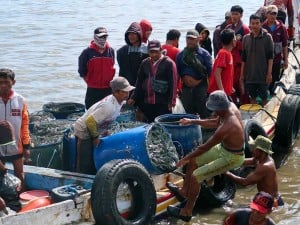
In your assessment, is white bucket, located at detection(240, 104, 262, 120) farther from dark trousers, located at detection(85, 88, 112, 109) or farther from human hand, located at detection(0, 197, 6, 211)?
human hand, located at detection(0, 197, 6, 211)

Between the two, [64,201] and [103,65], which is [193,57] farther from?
[64,201]

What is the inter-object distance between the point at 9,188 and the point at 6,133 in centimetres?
62

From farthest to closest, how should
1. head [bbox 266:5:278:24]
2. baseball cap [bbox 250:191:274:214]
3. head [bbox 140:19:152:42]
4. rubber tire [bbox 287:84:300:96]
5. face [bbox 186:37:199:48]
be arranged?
1. rubber tire [bbox 287:84:300:96]
2. head [bbox 266:5:278:24]
3. head [bbox 140:19:152:42]
4. face [bbox 186:37:199:48]
5. baseball cap [bbox 250:191:274:214]

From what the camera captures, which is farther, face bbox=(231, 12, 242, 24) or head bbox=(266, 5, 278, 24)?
head bbox=(266, 5, 278, 24)

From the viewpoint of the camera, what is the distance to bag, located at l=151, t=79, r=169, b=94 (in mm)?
9625

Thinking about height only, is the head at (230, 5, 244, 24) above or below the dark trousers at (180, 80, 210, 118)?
above

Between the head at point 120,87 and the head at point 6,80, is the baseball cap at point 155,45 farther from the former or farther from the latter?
the head at point 6,80

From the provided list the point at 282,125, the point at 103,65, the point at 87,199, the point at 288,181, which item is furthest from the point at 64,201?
the point at 282,125

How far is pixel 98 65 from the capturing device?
1020cm

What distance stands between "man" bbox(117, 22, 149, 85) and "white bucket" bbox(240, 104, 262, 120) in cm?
207

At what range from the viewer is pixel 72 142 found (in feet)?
29.0

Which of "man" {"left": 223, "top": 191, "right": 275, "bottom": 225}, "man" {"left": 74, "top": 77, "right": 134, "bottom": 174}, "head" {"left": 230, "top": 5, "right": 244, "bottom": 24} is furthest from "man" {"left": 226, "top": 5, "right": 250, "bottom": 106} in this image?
"man" {"left": 223, "top": 191, "right": 275, "bottom": 225}

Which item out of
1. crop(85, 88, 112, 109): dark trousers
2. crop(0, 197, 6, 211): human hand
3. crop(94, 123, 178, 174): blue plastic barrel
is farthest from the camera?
crop(85, 88, 112, 109): dark trousers

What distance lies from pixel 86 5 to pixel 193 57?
116 ft
